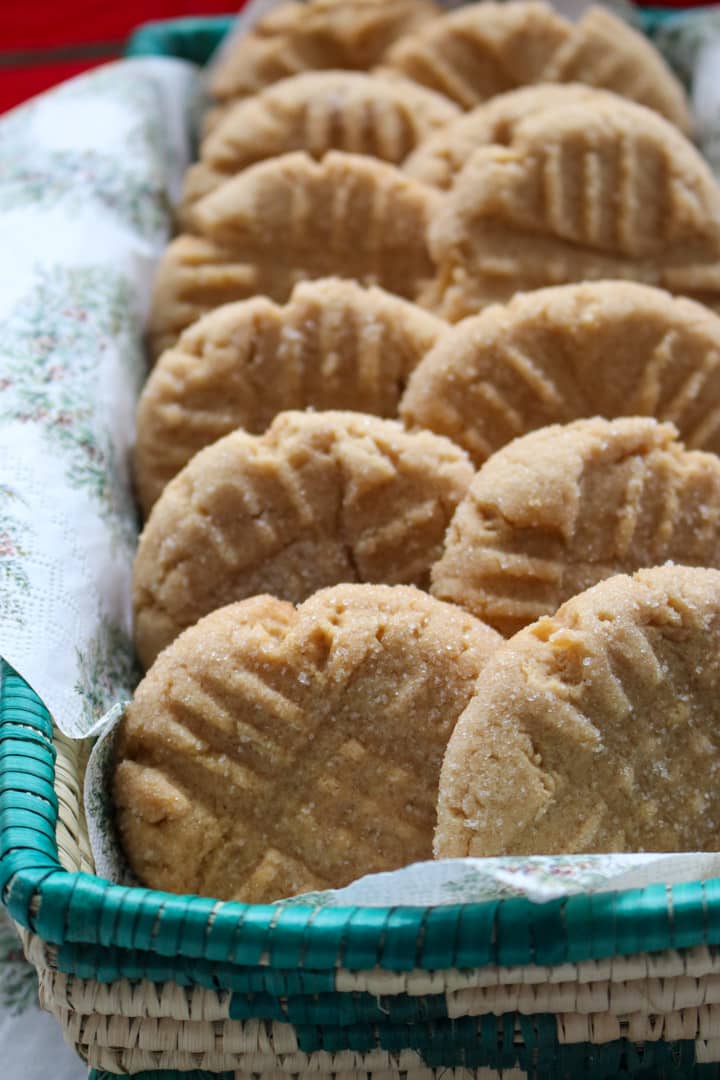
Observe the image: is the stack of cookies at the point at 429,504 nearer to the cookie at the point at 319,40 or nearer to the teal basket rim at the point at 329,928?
the teal basket rim at the point at 329,928

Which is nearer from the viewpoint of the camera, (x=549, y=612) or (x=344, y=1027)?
(x=344, y=1027)

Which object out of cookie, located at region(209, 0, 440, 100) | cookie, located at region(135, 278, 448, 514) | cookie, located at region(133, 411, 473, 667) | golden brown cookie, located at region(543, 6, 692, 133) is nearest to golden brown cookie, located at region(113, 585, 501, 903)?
cookie, located at region(133, 411, 473, 667)

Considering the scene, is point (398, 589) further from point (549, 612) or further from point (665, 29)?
point (665, 29)

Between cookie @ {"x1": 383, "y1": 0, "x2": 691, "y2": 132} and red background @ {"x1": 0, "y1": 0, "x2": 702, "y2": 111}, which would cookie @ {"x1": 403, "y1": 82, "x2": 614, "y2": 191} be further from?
red background @ {"x1": 0, "y1": 0, "x2": 702, "y2": 111}

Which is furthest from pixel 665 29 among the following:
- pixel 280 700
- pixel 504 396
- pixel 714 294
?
pixel 280 700

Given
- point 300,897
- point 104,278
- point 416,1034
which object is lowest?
point 416,1034

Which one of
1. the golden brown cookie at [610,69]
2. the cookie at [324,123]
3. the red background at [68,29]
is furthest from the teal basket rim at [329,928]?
the red background at [68,29]
